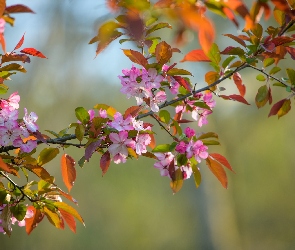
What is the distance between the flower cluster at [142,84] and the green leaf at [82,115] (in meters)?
0.09

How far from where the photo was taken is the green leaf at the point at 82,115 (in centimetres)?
106

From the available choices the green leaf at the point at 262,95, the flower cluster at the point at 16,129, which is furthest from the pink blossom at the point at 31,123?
the green leaf at the point at 262,95

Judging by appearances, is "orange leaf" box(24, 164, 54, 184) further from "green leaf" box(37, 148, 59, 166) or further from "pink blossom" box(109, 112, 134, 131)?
"pink blossom" box(109, 112, 134, 131)

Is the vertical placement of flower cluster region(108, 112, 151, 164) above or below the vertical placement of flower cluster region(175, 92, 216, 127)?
below

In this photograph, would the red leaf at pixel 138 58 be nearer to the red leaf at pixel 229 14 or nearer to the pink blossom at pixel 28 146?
the pink blossom at pixel 28 146

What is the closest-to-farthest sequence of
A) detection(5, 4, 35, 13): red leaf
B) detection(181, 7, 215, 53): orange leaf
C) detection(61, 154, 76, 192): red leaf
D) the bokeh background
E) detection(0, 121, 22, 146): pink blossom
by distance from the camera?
detection(181, 7, 215, 53): orange leaf → detection(5, 4, 35, 13): red leaf → detection(0, 121, 22, 146): pink blossom → detection(61, 154, 76, 192): red leaf → the bokeh background

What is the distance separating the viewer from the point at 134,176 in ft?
24.8

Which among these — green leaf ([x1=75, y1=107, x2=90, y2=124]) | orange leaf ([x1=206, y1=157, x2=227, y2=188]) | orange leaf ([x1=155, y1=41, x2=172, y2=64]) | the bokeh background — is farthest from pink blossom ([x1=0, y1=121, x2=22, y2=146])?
the bokeh background

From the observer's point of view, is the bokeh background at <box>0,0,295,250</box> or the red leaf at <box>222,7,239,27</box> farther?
the bokeh background at <box>0,0,295,250</box>

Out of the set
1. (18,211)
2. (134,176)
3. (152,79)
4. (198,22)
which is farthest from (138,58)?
(134,176)

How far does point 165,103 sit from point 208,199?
366 centimetres

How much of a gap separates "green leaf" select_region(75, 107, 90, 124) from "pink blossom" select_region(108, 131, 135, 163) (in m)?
0.09

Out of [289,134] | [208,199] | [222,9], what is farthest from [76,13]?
[222,9]

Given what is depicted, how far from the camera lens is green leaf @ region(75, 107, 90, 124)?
3.47ft
